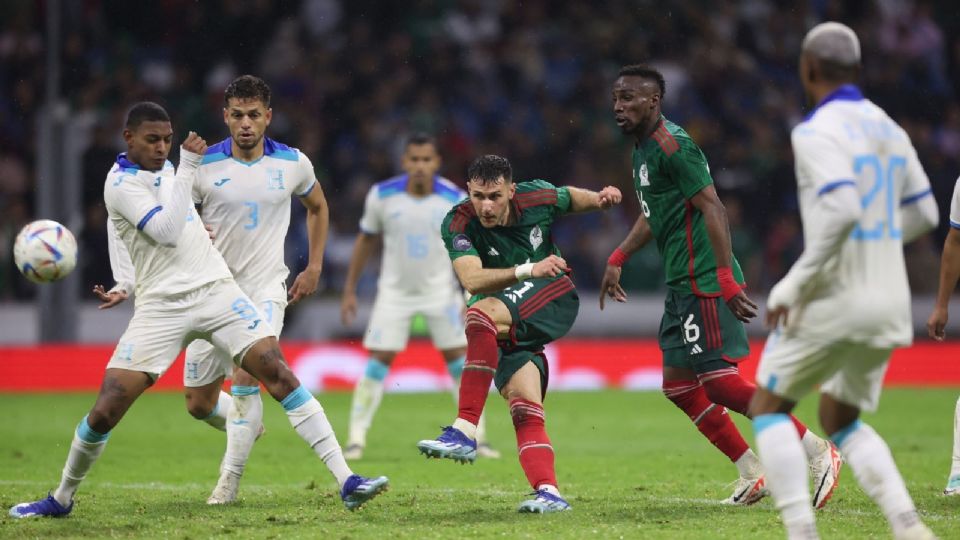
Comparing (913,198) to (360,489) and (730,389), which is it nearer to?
(730,389)

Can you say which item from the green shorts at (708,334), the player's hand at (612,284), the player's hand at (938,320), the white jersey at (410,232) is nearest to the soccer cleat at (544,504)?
the green shorts at (708,334)

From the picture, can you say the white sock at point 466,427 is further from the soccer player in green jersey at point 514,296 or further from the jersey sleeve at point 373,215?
the jersey sleeve at point 373,215

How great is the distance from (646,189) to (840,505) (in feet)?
6.97

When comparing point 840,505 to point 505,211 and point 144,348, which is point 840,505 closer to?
point 505,211

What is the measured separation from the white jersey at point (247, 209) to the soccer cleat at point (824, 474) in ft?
11.2

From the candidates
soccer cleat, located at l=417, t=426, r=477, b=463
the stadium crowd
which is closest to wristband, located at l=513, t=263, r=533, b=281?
soccer cleat, located at l=417, t=426, r=477, b=463

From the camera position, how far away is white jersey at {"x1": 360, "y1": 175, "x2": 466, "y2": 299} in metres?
11.9

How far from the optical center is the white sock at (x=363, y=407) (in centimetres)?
1107

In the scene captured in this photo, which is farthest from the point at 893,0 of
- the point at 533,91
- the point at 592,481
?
the point at 592,481

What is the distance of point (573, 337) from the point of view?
18.2 meters

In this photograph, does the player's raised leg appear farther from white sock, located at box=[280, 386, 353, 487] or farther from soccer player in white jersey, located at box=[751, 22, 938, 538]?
soccer player in white jersey, located at box=[751, 22, 938, 538]

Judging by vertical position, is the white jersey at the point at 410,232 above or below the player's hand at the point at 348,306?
above

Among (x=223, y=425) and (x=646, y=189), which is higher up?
(x=646, y=189)

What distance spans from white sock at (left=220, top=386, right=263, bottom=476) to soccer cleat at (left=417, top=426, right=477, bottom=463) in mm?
1691
